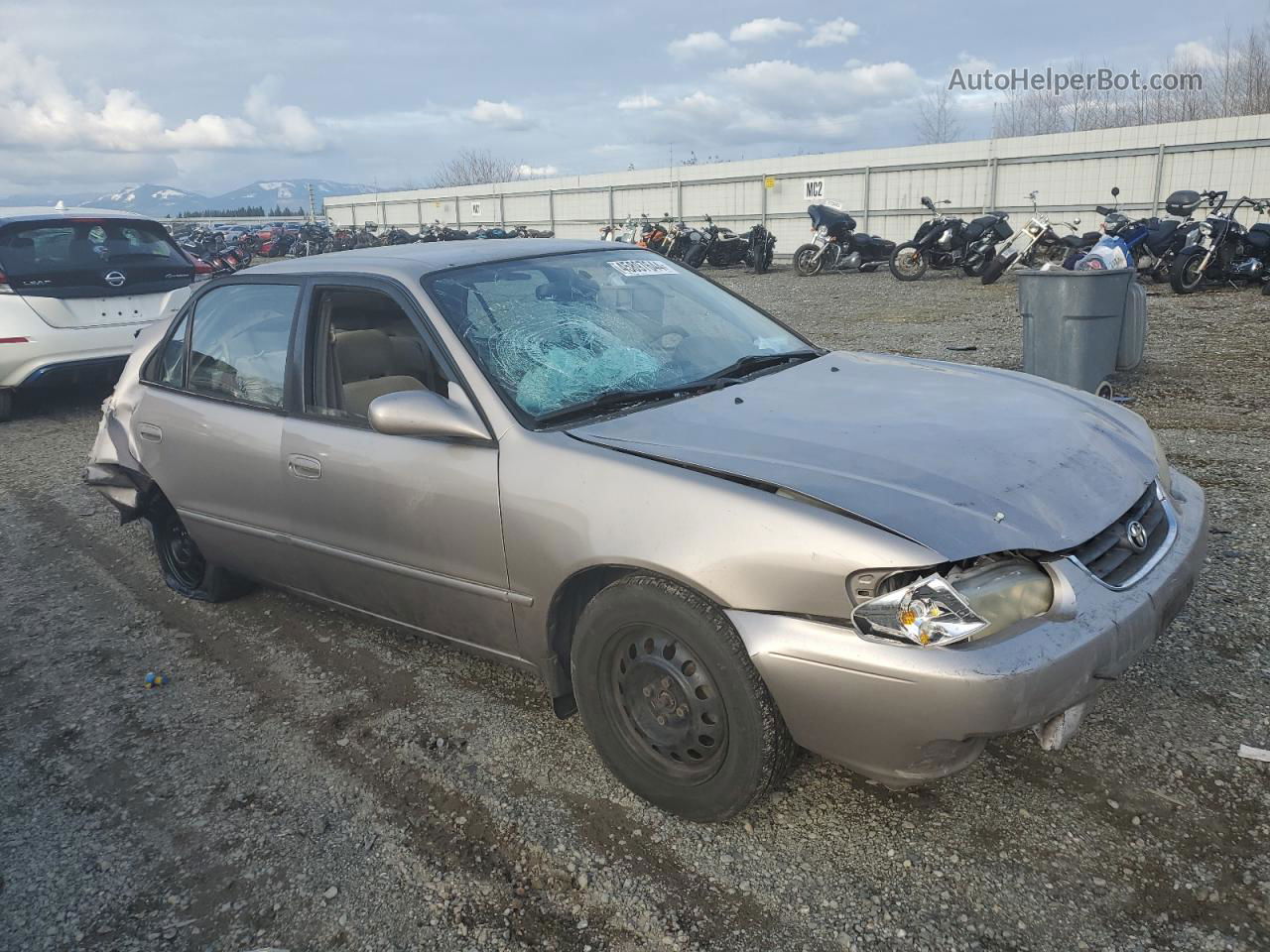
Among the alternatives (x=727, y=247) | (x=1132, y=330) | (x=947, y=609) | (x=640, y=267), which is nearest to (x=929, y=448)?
(x=947, y=609)

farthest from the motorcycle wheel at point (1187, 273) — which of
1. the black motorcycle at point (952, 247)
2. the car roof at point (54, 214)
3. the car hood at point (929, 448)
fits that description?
the car roof at point (54, 214)

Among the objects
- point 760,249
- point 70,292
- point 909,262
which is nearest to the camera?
point 70,292

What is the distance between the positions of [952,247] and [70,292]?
13.9 m

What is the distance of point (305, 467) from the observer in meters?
3.41

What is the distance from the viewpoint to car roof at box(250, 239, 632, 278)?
3412 millimetres

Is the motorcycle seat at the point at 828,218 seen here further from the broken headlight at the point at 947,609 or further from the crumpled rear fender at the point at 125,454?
the broken headlight at the point at 947,609

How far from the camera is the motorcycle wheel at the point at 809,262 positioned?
19.6 meters

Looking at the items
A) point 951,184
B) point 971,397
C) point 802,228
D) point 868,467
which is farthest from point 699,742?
point 802,228

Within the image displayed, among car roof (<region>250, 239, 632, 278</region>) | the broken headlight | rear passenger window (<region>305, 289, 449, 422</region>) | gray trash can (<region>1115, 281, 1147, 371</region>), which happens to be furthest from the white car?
gray trash can (<region>1115, 281, 1147, 371</region>)

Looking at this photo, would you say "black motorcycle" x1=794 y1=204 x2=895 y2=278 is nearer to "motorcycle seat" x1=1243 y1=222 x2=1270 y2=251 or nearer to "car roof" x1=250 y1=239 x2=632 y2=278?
"motorcycle seat" x1=1243 y1=222 x2=1270 y2=251

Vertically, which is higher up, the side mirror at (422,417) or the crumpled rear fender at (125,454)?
the side mirror at (422,417)

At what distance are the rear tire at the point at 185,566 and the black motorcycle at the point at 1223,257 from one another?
40.6 ft

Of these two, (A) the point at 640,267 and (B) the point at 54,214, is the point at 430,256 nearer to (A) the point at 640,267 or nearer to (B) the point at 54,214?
(A) the point at 640,267

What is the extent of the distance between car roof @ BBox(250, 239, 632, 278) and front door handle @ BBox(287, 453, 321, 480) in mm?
713
